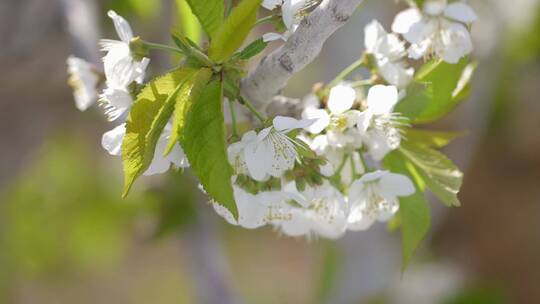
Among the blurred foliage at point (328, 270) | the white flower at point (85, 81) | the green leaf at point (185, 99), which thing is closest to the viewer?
the green leaf at point (185, 99)

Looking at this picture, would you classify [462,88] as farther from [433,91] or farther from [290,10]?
[290,10]

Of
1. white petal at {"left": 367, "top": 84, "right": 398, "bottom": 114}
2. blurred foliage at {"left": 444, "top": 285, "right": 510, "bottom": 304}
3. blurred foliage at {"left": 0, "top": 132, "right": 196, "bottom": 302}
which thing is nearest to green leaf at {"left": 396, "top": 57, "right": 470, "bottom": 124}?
white petal at {"left": 367, "top": 84, "right": 398, "bottom": 114}

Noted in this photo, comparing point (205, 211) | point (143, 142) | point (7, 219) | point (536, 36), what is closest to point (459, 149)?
point (536, 36)

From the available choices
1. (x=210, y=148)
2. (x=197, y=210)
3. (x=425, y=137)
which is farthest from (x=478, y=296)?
(x=210, y=148)

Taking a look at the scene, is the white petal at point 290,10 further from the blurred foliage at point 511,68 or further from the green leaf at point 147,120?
the blurred foliage at point 511,68

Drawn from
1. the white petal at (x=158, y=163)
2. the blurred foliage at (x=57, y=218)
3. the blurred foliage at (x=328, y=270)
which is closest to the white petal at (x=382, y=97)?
the white petal at (x=158, y=163)

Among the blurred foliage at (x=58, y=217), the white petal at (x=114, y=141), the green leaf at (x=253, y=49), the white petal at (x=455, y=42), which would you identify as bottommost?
the blurred foliage at (x=58, y=217)

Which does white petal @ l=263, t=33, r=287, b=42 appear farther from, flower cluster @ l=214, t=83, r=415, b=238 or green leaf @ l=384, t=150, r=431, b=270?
green leaf @ l=384, t=150, r=431, b=270
